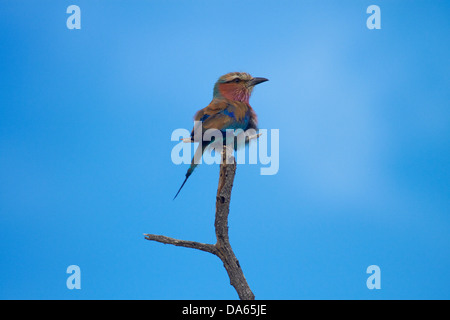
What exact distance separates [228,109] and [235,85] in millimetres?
512

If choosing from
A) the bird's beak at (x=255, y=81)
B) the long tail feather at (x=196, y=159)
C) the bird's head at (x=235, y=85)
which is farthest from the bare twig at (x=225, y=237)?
the bird's beak at (x=255, y=81)

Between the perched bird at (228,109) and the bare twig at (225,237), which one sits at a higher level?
the perched bird at (228,109)

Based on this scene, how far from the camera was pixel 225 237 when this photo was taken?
366 centimetres

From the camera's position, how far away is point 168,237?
3.67 metres

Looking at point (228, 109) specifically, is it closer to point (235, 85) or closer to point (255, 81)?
point (235, 85)

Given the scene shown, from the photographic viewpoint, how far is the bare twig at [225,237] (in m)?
3.62

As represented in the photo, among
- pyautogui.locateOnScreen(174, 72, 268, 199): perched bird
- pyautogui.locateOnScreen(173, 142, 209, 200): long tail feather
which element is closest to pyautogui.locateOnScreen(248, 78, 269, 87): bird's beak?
pyautogui.locateOnScreen(174, 72, 268, 199): perched bird

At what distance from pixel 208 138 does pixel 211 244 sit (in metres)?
0.99

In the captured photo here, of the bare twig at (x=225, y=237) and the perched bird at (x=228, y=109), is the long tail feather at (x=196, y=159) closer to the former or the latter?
the perched bird at (x=228, y=109)

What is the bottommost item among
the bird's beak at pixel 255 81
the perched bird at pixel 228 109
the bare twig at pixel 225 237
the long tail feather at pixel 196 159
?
the bare twig at pixel 225 237

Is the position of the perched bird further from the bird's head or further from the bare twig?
the bare twig

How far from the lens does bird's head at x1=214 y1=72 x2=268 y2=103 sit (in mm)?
4445
